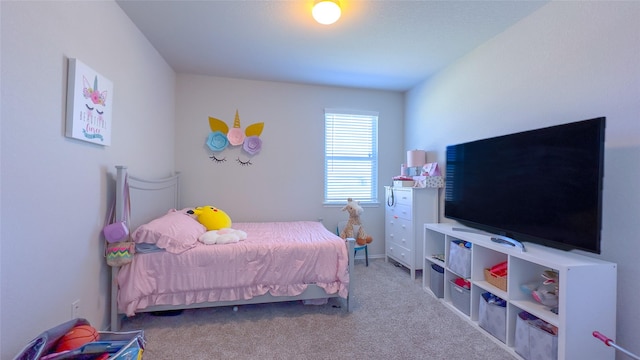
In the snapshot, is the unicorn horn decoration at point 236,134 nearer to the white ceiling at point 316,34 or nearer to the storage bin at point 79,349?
the white ceiling at point 316,34

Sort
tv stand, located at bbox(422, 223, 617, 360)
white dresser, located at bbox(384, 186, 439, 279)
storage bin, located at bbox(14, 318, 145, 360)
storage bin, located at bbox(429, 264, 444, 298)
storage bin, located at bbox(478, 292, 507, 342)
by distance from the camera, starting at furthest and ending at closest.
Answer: white dresser, located at bbox(384, 186, 439, 279) < storage bin, located at bbox(429, 264, 444, 298) < storage bin, located at bbox(478, 292, 507, 342) < tv stand, located at bbox(422, 223, 617, 360) < storage bin, located at bbox(14, 318, 145, 360)

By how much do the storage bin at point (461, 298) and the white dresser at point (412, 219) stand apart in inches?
25.8

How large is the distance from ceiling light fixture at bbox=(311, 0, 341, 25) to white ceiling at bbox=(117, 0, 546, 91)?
0.50 ft

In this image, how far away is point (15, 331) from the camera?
125 cm

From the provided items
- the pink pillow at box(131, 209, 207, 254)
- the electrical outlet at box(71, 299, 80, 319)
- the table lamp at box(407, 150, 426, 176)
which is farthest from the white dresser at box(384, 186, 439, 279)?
the electrical outlet at box(71, 299, 80, 319)

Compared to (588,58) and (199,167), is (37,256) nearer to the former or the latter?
(199,167)

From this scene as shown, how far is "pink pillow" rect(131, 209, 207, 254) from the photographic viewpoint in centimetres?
204

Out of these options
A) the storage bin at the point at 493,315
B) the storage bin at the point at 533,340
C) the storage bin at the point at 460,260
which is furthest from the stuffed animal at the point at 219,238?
the storage bin at the point at 533,340

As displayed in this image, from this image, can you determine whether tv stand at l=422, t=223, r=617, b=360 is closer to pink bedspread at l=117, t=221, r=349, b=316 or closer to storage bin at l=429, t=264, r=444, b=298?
storage bin at l=429, t=264, r=444, b=298

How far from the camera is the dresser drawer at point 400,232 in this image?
3.12m

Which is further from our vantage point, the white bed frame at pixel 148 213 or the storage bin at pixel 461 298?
the storage bin at pixel 461 298

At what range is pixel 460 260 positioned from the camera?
2.30 m

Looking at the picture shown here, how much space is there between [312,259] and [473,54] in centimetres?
256

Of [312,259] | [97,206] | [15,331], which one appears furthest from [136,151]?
[312,259]
